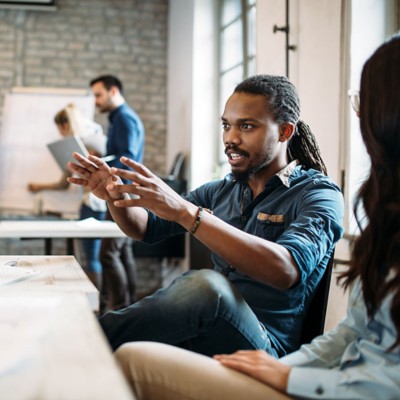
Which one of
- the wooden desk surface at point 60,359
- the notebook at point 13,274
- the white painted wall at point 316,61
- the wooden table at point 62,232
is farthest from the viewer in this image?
the wooden table at point 62,232

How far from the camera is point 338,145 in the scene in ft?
9.00

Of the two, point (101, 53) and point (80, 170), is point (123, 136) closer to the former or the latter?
point (101, 53)

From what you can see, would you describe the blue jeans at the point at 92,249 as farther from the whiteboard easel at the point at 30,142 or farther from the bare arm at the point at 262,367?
the bare arm at the point at 262,367

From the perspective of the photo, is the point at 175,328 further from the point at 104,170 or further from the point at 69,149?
the point at 69,149

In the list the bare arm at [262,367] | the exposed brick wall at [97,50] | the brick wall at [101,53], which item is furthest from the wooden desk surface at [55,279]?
the exposed brick wall at [97,50]

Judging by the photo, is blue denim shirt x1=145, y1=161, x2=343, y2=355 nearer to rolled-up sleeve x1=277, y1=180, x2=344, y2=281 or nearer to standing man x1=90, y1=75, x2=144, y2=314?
rolled-up sleeve x1=277, y1=180, x2=344, y2=281

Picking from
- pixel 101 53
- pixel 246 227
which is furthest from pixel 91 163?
pixel 101 53

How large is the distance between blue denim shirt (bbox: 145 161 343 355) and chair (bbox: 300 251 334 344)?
16 mm

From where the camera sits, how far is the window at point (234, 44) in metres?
4.55

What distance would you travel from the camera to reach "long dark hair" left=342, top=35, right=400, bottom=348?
96 centimetres

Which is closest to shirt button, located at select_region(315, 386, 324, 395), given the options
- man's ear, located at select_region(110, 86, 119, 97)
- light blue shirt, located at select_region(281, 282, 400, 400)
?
light blue shirt, located at select_region(281, 282, 400, 400)

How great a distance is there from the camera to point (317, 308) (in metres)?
1.49

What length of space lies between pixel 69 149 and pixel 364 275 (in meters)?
3.29

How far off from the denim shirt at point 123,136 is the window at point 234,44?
0.88m
